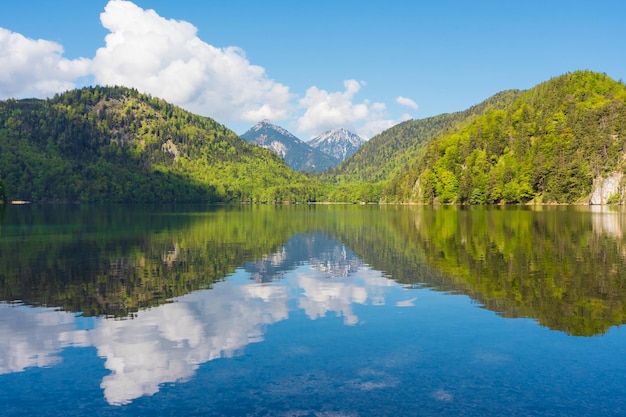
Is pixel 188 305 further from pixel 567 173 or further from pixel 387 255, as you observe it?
pixel 567 173

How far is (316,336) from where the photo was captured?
851 inches

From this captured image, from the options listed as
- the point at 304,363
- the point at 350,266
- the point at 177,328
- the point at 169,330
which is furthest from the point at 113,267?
the point at 304,363

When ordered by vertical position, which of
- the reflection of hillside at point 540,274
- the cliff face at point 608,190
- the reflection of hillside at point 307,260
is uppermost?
the cliff face at point 608,190

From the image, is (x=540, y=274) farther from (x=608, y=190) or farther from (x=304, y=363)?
(x=608, y=190)

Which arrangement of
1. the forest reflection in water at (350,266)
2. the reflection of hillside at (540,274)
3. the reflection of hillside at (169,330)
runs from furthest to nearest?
the forest reflection in water at (350,266) → the reflection of hillside at (540,274) → the reflection of hillside at (169,330)

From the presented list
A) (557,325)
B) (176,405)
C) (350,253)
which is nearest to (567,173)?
(350,253)

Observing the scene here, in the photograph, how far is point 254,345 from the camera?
20.3 m

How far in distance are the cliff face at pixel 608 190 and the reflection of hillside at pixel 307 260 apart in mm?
153673

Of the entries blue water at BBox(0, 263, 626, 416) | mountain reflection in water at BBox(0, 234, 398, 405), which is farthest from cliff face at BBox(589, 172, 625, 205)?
blue water at BBox(0, 263, 626, 416)

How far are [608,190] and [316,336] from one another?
191 m

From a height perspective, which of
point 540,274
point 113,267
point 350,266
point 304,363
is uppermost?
point 113,267

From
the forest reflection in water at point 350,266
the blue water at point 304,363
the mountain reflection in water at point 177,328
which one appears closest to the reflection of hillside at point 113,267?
the forest reflection in water at point 350,266

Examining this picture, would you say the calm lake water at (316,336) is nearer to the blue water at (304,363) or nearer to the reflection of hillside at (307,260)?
the blue water at (304,363)

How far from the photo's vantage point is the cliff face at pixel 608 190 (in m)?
176
